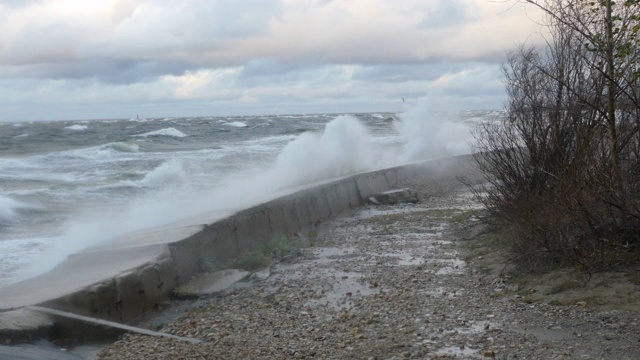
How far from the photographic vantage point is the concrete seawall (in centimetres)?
722

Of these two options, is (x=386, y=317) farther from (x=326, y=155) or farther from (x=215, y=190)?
(x=326, y=155)

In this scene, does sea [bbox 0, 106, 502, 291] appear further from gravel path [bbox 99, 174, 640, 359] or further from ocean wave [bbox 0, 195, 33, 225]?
gravel path [bbox 99, 174, 640, 359]

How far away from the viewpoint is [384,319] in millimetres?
6895

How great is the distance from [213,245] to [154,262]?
1.57 metres

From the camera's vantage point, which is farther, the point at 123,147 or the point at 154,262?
the point at 123,147

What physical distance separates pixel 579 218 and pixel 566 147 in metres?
2.08

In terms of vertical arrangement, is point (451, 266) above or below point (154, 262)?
below

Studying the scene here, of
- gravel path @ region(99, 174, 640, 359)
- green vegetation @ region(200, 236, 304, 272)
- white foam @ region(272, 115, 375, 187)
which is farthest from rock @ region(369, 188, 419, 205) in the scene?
gravel path @ region(99, 174, 640, 359)

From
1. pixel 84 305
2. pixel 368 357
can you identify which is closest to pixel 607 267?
pixel 368 357

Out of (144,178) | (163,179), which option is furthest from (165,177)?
(144,178)

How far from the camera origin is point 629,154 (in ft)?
24.6

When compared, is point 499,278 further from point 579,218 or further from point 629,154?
point 629,154

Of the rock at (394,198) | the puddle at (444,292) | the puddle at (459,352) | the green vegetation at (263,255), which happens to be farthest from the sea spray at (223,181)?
the puddle at (459,352)

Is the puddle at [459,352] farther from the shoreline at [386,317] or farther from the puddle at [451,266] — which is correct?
the puddle at [451,266]
